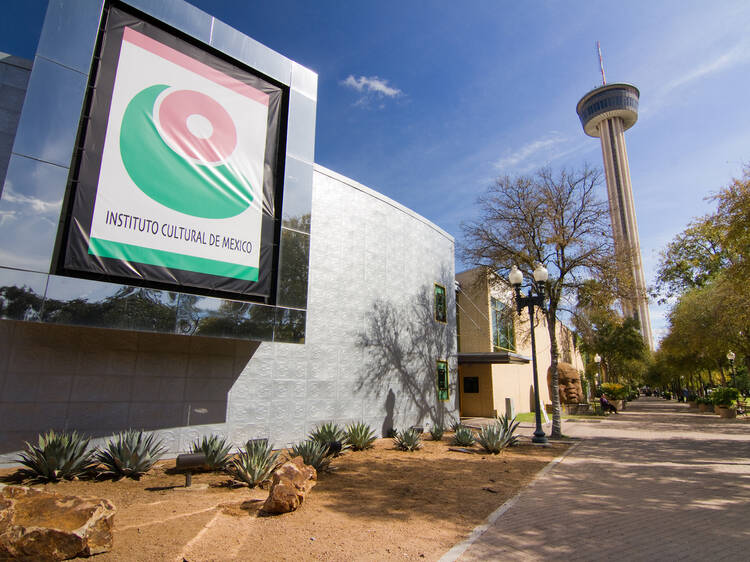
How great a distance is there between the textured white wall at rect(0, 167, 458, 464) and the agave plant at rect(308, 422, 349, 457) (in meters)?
0.98

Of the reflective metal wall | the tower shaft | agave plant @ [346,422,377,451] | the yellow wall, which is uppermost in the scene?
the tower shaft

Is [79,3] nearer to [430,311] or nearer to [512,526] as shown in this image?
[512,526]

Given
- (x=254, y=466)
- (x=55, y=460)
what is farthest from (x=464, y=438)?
(x=55, y=460)

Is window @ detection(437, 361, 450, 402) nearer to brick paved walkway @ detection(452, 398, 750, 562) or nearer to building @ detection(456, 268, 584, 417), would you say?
building @ detection(456, 268, 584, 417)

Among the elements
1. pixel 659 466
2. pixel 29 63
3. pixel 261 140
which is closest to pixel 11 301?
pixel 29 63

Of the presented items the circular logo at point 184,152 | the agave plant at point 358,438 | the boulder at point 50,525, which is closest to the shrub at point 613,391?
the agave plant at point 358,438

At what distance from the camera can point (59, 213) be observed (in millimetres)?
7773

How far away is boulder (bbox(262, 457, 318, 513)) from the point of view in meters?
5.97

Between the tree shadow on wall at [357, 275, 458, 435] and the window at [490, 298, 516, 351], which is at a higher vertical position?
the window at [490, 298, 516, 351]

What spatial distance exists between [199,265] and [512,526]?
26.2 feet

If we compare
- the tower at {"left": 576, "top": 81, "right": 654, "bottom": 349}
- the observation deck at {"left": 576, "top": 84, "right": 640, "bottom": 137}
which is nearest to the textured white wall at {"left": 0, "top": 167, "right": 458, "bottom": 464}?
the tower at {"left": 576, "top": 81, "right": 654, "bottom": 349}

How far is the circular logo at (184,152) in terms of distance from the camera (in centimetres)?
904

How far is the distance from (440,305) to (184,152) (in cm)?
1296

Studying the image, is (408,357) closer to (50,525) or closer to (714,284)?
(50,525)
